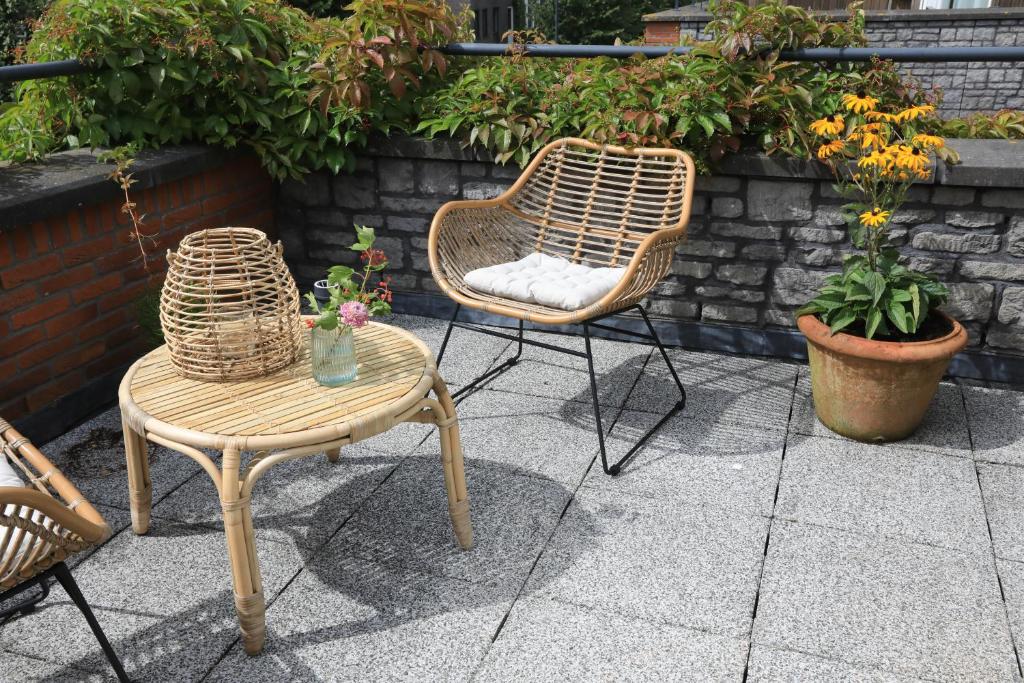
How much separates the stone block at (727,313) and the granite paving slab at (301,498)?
1.45 metres

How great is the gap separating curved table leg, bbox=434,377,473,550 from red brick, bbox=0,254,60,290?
4.78 feet

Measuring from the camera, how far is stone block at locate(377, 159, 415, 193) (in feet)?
12.3

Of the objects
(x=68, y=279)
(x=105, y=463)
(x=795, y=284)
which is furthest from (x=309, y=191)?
(x=795, y=284)

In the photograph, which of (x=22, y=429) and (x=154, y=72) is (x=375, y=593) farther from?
(x=154, y=72)

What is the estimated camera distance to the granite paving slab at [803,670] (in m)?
1.88

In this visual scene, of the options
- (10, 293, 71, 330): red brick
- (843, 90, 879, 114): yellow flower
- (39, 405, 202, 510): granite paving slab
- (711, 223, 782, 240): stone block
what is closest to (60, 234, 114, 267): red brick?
(10, 293, 71, 330): red brick

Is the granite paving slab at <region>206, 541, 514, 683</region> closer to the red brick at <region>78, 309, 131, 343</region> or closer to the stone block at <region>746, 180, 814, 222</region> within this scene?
the red brick at <region>78, 309, 131, 343</region>

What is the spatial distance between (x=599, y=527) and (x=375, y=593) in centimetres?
63

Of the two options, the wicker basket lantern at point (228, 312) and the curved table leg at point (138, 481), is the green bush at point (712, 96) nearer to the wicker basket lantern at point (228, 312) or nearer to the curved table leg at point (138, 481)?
the wicker basket lantern at point (228, 312)

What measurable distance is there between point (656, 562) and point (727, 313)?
1498 mm

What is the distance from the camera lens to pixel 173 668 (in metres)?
1.92

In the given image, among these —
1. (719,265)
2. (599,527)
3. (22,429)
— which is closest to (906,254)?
(719,265)

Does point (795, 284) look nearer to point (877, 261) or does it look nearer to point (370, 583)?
point (877, 261)

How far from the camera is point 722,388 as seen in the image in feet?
10.7
